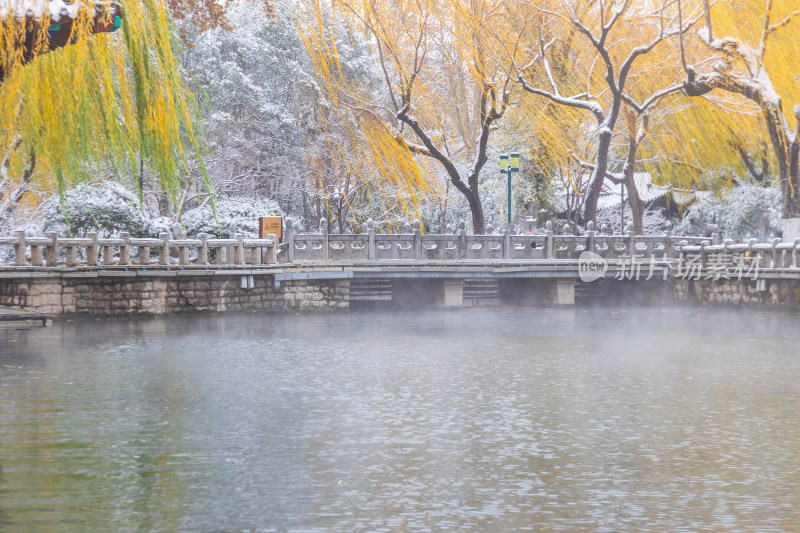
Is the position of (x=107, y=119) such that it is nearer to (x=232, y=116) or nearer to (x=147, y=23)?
(x=147, y=23)

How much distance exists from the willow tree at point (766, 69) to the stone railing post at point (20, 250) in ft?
66.2

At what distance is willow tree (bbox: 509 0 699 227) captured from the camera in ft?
115

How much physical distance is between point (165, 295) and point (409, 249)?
878 centimetres

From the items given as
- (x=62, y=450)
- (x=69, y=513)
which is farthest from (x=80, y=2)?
(x=69, y=513)

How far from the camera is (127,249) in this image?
29.2 metres

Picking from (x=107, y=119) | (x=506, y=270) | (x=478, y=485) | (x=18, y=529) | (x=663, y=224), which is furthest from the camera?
(x=663, y=224)

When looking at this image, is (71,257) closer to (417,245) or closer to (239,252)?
(239,252)

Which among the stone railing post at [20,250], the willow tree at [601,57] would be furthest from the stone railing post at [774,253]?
the stone railing post at [20,250]

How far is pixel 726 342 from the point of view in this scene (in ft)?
77.3

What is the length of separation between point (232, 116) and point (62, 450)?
1454 inches

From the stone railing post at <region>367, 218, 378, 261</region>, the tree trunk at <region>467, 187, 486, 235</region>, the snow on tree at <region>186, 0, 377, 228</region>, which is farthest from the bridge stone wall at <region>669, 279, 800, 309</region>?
the snow on tree at <region>186, 0, 377, 228</region>

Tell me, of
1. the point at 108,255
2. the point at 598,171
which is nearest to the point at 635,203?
the point at 598,171

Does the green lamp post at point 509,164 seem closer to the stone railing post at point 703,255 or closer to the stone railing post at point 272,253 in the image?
the stone railing post at point 703,255

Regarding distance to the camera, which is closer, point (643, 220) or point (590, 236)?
point (590, 236)
